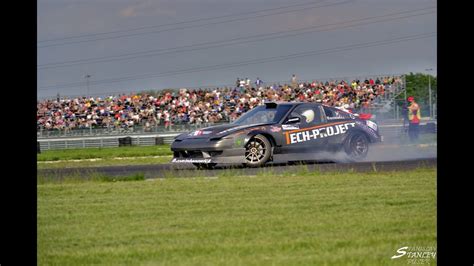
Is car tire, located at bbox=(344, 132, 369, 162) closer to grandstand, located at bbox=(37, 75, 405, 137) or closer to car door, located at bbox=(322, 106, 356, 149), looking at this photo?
car door, located at bbox=(322, 106, 356, 149)

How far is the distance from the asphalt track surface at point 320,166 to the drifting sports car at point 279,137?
0.25 m

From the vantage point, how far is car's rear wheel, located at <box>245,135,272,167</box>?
15.3m

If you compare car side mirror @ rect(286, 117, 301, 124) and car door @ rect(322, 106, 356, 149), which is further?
car door @ rect(322, 106, 356, 149)

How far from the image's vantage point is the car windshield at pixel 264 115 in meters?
15.9

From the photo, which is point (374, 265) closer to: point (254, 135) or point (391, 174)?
point (391, 174)

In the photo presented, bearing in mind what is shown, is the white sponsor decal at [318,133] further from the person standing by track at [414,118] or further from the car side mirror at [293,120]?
the person standing by track at [414,118]

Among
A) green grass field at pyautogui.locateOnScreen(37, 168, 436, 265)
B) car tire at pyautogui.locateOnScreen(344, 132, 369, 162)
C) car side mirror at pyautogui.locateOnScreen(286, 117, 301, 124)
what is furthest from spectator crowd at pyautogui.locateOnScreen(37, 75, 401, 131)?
green grass field at pyautogui.locateOnScreen(37, 168, 436, 265)

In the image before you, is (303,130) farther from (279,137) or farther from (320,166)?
(320,166)

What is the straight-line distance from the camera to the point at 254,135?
A: 15273 mm
